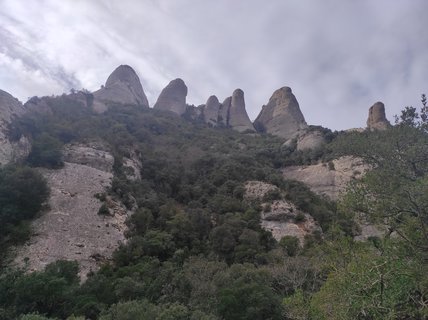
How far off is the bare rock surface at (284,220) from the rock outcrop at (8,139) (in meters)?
24.8

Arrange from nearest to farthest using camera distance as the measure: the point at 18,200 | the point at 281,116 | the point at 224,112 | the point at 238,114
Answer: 1. the point at 18,200
2. the point at 281,116
3. the point at 238,114
4. the point at 224,112

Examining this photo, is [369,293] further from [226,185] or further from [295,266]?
[226,185]

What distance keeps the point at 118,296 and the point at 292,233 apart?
19384 mm

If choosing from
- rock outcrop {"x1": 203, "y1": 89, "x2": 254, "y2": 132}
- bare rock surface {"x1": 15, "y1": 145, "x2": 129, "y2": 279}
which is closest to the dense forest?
bare rock surface {"x1": 15, "y1": 145, "x2": 129, "y2": 279}

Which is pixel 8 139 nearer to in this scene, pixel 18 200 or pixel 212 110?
pixel 18 200

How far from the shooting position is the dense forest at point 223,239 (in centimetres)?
1191

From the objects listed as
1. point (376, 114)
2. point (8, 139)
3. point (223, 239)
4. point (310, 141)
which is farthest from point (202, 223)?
point (376, 114)

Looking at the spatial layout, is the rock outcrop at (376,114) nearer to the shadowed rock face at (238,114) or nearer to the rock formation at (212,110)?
the shadowed rock face at (238,114)

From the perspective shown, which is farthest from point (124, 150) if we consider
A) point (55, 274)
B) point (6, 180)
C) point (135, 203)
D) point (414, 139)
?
point (414, 139)

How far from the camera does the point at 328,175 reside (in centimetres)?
5409

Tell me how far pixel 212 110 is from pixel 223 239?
254 ft

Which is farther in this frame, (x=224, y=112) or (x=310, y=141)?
(x=224, y=112)

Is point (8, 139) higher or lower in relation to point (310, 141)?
lower

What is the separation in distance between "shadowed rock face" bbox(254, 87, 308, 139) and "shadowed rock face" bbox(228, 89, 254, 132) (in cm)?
390
